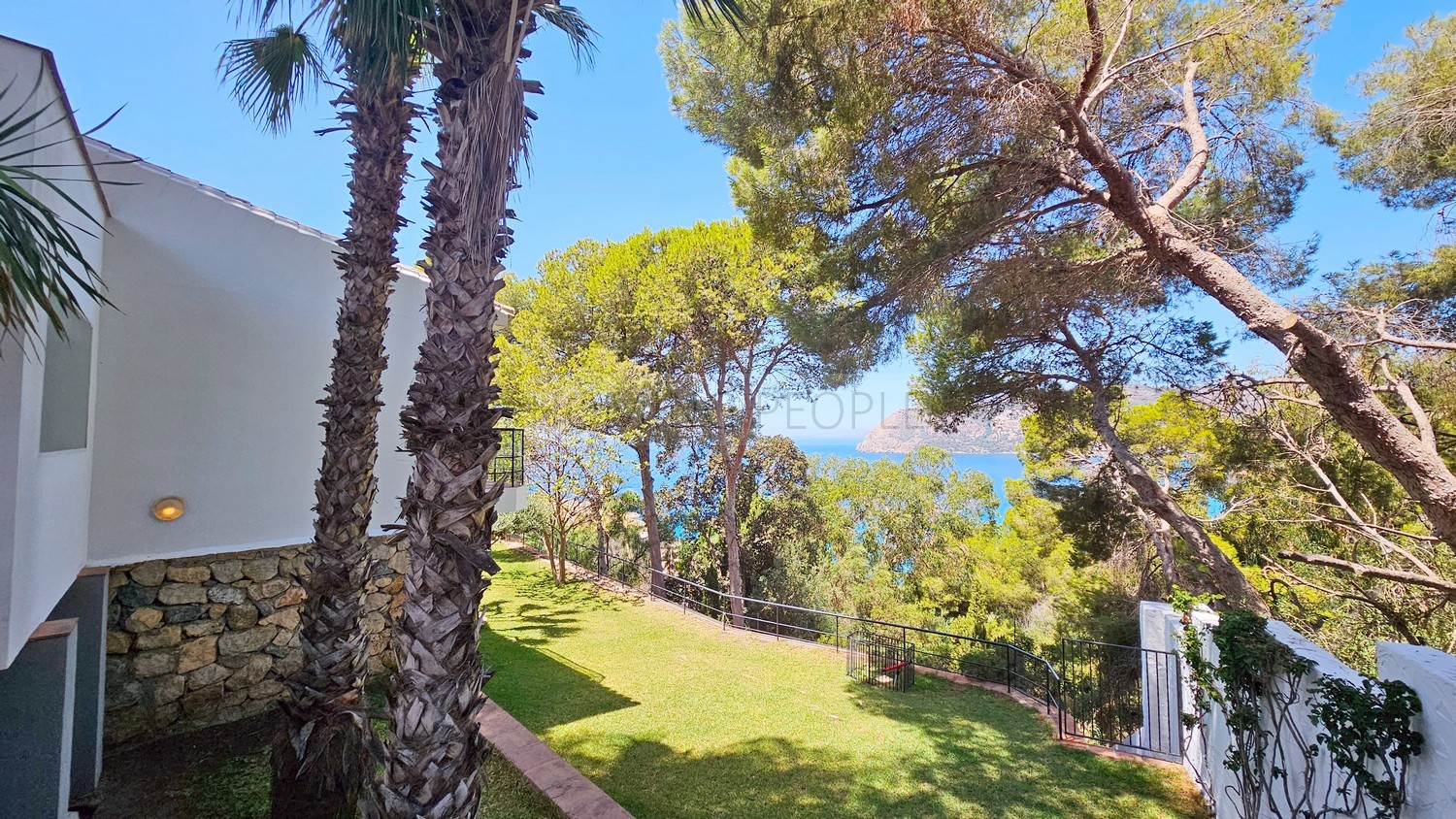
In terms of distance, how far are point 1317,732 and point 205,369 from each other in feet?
26.1

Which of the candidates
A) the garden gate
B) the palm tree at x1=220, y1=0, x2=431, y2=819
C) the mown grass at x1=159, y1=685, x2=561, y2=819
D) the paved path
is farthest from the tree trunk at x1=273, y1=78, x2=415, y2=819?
the garden gate

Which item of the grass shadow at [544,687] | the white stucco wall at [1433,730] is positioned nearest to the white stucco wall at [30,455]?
the grass shadow at [544,687]

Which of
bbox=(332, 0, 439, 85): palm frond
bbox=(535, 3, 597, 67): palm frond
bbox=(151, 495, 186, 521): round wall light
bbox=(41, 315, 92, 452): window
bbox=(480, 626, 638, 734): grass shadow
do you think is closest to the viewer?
bbox=(332, 0, 439, 85): palm frond

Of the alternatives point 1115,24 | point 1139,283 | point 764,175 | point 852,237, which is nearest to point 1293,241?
point 1139,283

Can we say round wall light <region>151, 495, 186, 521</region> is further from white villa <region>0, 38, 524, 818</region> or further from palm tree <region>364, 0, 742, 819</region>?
palm tree <region>364, 0, 742, 819</region>

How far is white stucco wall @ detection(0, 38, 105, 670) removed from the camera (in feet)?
7.48

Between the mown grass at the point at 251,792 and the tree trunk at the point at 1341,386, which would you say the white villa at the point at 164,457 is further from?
the tree trunk at the point at 1341,386

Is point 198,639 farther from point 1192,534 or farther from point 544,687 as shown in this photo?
point 1192,534

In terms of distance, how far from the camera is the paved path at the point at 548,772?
372 centimetres

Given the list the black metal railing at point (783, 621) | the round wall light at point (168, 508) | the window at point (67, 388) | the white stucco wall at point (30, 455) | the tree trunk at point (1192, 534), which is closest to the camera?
the white stucco wall at point (30, 455)

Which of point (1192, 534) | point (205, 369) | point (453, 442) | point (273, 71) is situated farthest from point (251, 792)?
point (1192, 534)

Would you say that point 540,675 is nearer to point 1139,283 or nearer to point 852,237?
point 852,237

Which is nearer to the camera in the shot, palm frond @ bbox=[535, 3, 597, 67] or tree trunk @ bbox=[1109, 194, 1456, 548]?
palm frond @ bbox=[535, 3, 597, 67]

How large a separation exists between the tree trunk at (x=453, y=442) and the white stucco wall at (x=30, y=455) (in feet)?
4.13
